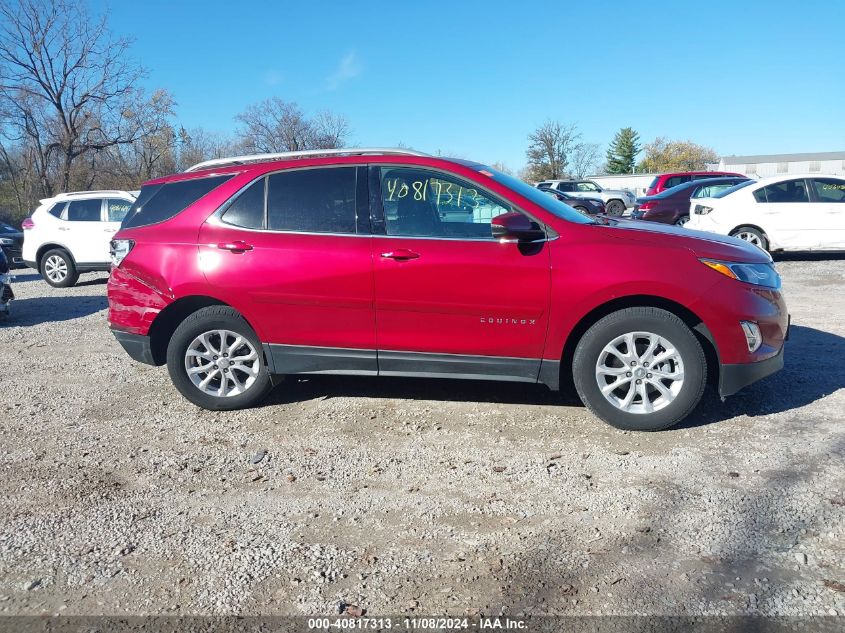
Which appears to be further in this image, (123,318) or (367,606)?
(123,318)

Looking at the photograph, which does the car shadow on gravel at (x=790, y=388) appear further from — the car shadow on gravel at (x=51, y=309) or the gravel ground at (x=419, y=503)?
the car shadow on gravel at (x=51, y=309)

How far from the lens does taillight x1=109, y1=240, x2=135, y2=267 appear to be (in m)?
4.96

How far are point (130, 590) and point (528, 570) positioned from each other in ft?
5.50

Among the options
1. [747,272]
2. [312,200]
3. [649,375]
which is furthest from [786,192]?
[312,200]

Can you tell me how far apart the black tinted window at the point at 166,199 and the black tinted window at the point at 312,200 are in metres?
0.48

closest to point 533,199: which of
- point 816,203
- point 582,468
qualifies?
point 582,468

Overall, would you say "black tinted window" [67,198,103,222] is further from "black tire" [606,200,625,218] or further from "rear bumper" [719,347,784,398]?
"black tire" [606,200,625,218]

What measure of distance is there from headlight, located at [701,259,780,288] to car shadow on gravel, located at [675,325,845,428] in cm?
91

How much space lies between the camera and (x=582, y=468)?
3.77 m

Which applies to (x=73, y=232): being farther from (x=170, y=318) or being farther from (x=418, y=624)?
(x=418, y=624)

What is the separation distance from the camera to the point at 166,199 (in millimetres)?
5039

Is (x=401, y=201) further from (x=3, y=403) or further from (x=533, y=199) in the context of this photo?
(x=3, y=403)

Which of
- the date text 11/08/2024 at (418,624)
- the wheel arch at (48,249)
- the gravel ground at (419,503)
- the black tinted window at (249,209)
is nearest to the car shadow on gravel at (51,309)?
the wheel arch at (48,249)

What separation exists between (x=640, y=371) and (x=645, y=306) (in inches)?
16.6
